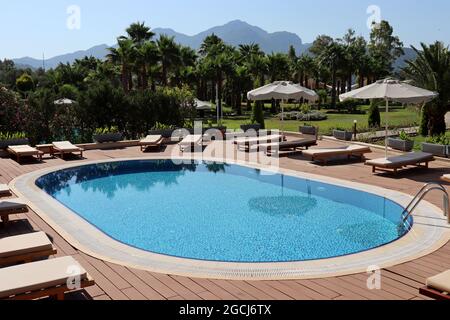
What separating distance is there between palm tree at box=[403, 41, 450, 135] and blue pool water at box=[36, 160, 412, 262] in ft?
38.2

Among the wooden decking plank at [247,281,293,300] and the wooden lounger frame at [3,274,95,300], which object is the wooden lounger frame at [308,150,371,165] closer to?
the wooden decking plank at [247,281,293,300]

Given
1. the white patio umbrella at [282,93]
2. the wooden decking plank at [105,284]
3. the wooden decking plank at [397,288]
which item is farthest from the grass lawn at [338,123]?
the wooden decking plank at [105,284]

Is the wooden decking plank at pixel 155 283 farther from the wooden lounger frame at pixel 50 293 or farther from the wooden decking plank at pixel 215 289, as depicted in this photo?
the wooden lounger frame at pixel 50 293

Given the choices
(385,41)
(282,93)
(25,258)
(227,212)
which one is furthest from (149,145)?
(385,41)

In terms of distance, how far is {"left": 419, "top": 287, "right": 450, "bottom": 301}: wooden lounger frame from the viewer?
5148mm

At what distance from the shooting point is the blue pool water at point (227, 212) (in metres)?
8.77

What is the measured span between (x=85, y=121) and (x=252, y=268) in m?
17.9

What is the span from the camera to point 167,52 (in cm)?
4691

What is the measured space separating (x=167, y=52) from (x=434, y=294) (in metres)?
44.7

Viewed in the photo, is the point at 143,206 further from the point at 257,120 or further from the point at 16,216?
the point at 257,120

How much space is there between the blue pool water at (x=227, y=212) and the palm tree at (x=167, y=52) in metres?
32.7

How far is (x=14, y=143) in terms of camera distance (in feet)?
61.4

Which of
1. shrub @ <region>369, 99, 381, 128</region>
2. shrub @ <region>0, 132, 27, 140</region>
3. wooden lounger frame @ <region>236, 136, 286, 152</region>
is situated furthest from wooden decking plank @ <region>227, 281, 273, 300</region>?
shrub @ <region>369, 99, 381, 128</region>
